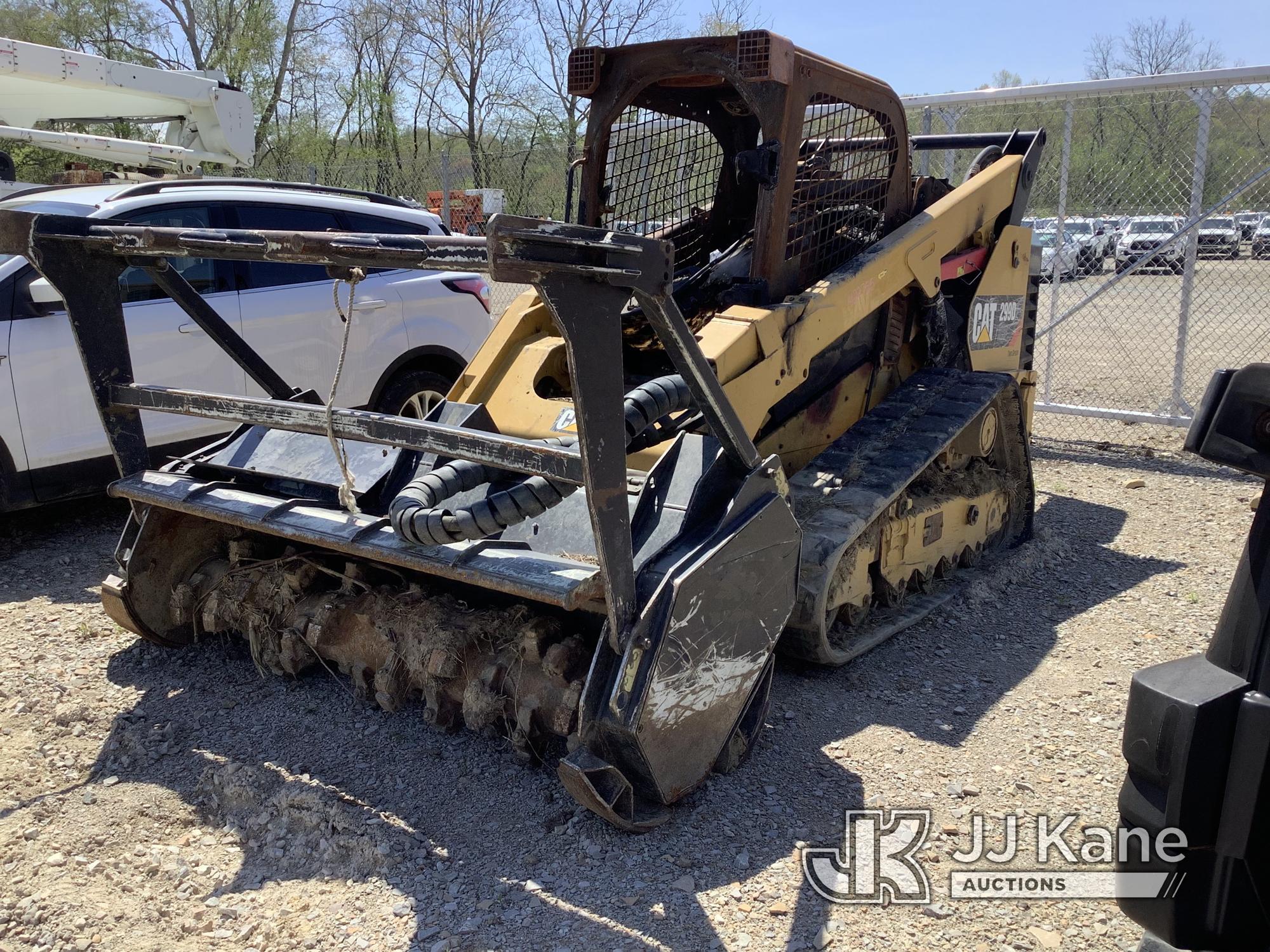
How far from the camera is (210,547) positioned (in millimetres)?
4469

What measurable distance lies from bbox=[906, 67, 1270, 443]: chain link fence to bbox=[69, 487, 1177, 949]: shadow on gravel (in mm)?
4679

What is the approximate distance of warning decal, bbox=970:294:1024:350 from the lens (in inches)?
228

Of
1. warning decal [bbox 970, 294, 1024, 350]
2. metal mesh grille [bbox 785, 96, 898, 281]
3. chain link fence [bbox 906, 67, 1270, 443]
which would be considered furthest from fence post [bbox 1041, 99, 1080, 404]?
metal mesh grille [bbox 785, 96, 898, 281]

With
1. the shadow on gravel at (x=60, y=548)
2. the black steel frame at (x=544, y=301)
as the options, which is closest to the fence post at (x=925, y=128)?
the black steel frame at (x=544, y=301)

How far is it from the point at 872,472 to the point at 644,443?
1.09 meters

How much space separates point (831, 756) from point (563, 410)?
1.68 metres

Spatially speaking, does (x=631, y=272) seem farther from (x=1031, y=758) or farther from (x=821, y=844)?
(x=1031, y=758)

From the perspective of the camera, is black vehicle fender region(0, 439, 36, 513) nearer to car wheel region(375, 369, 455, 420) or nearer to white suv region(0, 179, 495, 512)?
white suv region(0, 179, 495, 512)

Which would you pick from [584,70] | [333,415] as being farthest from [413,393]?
[333,415]

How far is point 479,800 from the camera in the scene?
342cm

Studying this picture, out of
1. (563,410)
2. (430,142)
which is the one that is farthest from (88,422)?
(430,142)

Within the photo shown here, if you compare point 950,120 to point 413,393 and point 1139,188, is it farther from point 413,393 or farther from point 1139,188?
point 413,393

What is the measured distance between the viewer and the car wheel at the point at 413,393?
7.05m

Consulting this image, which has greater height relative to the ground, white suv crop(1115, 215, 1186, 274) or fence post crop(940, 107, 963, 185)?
fence post crop(940, 107, 963, 185)
